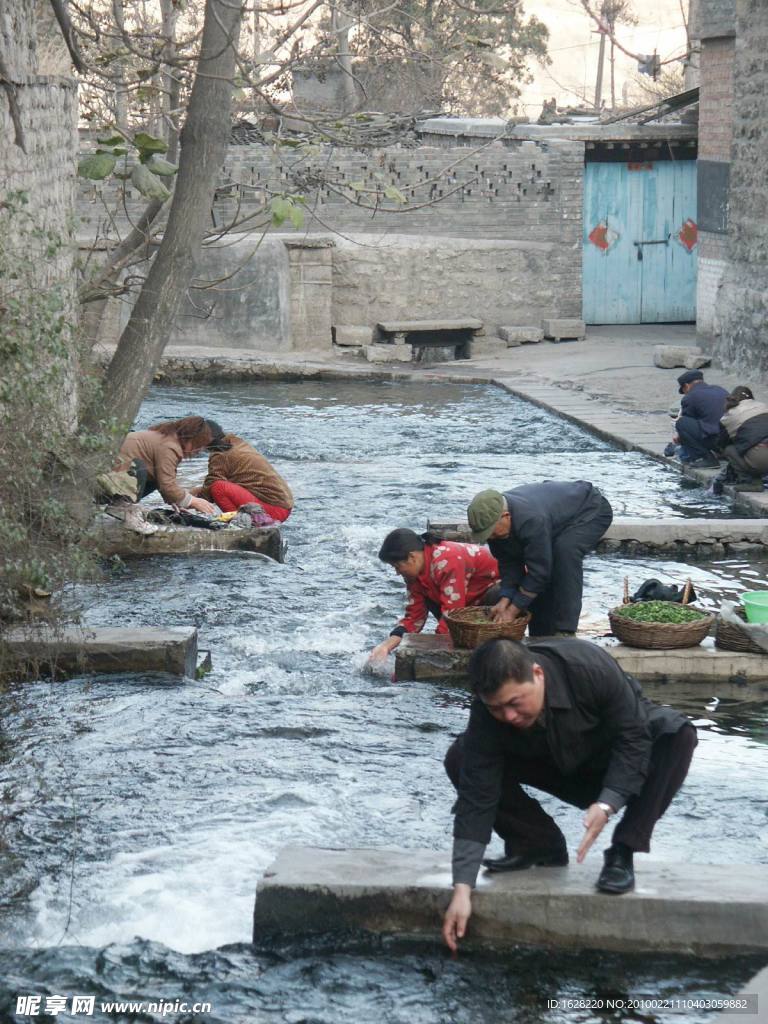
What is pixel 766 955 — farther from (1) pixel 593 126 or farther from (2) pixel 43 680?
(1) pixel 593 126

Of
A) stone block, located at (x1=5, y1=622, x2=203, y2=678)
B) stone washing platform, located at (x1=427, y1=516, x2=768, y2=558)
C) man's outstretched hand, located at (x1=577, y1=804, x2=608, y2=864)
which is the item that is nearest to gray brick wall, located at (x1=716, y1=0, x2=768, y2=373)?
stone washing platform, located at (x1=427, y1=516, x2=768, y2=558)

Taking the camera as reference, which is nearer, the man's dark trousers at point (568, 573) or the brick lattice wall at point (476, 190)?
the man's dark trousers at point (568, 573)

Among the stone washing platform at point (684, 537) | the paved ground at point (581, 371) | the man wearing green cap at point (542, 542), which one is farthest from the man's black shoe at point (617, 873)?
the paved ground at point (581, 371)

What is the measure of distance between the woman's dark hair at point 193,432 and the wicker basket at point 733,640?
448cm

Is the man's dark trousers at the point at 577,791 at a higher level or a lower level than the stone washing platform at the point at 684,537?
higher

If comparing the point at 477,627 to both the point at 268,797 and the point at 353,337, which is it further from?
the point at 353,337

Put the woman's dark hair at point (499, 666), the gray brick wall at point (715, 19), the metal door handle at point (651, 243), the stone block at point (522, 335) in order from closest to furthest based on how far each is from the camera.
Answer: the woman's dark hair at point (499, 666) < the gray brick wall at point (715, 19) < the stone block at point (522, 335) < the metal door handle at point (651, 243)

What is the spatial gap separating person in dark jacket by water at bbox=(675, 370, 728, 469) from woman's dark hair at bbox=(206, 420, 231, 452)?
4.61 meters

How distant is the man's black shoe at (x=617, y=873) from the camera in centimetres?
482

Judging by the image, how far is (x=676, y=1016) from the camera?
4566mm

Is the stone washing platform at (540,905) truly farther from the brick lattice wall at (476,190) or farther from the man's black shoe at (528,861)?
the brick lattice wall at (476,190)

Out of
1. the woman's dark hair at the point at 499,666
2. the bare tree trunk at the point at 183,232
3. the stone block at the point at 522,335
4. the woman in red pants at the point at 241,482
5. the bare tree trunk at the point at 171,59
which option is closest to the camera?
the woman's dark hair at the point at 499,666

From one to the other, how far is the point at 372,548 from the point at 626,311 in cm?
1316

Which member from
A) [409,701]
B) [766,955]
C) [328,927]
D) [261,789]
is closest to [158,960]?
[328,927]
